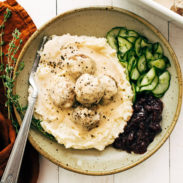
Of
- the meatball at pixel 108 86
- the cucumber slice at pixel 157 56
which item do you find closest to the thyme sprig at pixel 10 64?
the meatball at pixel 108 86

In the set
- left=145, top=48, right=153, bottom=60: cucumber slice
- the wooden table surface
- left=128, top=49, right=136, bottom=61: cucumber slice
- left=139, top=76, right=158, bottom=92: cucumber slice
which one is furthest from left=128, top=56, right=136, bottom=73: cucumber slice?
the wooden table surface

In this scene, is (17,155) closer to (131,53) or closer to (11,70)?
(11,70)

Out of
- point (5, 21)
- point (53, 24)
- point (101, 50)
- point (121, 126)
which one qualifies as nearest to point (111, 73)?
point (101, 50)

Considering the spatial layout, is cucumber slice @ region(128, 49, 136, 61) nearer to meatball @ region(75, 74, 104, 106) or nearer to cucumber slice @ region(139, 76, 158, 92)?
cucumber slice @ region(139, 76, 158, 92)

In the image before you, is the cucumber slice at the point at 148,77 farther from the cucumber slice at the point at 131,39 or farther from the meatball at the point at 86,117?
the meatball at the point at 86,117

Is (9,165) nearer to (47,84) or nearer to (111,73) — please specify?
(47,84)

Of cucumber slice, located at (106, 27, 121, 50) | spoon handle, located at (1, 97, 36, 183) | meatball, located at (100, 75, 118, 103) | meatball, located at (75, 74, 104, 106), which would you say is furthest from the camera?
cucumber slice, located at (106, 27, 121, 50)

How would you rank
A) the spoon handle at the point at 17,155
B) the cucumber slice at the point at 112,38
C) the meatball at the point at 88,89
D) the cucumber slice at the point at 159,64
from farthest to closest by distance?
the cucumber slice at the point at 112,38
the cucumber slice at the point at 159,64
the meatball at the point at 88,89
the spoon handle at the point at 17,155
